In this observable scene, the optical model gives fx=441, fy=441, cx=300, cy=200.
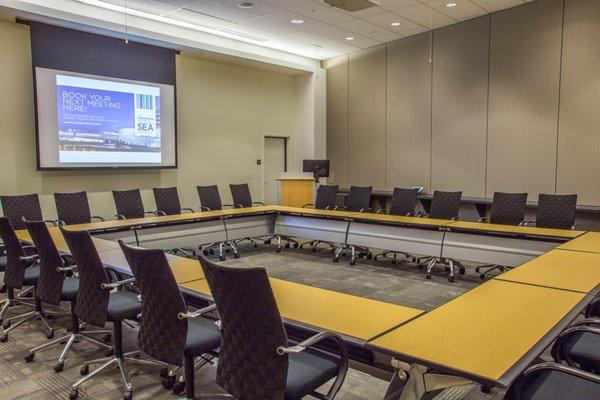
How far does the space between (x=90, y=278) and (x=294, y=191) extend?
19.6 feet

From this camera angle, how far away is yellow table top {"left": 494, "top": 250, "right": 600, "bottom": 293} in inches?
99.8

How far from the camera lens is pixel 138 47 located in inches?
285

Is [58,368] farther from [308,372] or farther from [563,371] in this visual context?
[563,371]

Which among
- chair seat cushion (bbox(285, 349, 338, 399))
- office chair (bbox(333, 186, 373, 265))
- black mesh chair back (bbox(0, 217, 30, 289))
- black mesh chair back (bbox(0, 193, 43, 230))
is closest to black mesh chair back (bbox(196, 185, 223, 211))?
office chair (bbox(333, 186, 373, 265))

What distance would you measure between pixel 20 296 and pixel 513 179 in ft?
22.7

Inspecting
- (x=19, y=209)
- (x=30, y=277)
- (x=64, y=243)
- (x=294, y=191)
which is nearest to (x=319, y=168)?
(x=294, y=191)

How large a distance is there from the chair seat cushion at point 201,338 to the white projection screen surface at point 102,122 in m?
5.13

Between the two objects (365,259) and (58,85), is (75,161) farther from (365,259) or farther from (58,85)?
(365,259)

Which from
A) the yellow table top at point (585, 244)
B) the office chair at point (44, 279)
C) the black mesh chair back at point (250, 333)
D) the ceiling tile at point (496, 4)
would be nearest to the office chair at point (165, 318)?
the black mesh chair back at point (250, 333)

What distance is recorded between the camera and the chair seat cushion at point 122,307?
276 centimetres

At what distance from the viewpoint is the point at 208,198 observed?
7109mm

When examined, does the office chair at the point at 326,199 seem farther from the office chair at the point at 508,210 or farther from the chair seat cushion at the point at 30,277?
the chair seat cushion at the point at 30,277

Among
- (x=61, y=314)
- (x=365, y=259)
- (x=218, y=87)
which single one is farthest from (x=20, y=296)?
(x=218, y=87)

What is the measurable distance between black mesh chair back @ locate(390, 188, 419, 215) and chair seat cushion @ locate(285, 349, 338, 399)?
4599 mm
